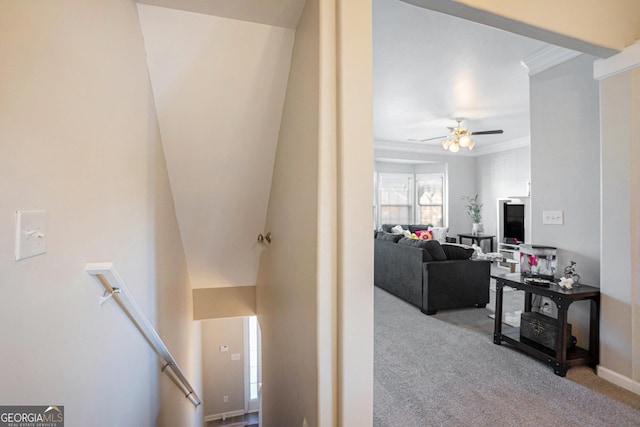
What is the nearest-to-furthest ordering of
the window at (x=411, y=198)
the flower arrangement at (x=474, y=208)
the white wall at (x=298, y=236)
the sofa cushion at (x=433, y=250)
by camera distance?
the white wall at (x=298, y=236) < the sofa cushion at (x=433, y=250) < the flower arrangement at (x=474, y=208) < the window at (x=411, y=198)

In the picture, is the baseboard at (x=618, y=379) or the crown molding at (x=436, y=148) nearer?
the baseboard at (x=618, y=379)

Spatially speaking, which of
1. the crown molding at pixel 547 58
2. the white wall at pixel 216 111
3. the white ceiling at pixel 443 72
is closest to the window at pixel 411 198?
the white ceiling at pixel 443 72

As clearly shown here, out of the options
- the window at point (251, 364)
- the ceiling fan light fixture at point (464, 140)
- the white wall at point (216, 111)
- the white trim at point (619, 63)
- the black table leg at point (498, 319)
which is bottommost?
the window at point (251, 364)

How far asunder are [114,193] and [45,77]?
56 cm

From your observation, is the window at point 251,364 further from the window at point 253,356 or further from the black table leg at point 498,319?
the black table leg at point 498,319

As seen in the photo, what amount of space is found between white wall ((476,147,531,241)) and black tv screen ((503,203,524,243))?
192 mm

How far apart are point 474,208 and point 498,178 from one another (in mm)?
922

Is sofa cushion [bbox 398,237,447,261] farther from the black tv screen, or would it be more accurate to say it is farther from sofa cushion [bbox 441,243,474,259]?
the black tv screen

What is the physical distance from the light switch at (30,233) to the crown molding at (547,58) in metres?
3.70

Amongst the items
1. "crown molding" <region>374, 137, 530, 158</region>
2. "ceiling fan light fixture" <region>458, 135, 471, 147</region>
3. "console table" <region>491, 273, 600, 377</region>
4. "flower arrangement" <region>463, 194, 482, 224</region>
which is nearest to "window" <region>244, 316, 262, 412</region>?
"crown molding" <region>374, 137, 530, 158</region>

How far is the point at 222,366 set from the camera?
5.98 metres

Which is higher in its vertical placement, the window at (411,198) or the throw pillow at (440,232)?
the window at (411,198)

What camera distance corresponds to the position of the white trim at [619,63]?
2.05m

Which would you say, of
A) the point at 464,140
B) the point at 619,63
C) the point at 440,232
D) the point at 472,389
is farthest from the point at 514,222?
the point at 472,389
